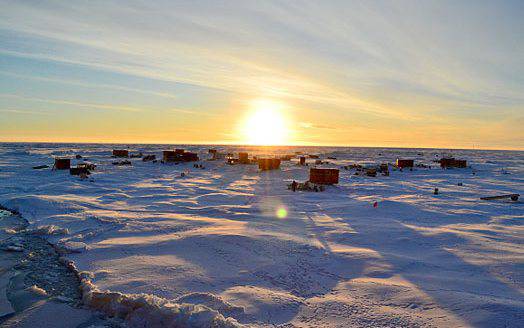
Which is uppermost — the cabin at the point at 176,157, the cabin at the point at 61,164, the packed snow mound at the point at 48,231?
the cabin at the point at 176,157

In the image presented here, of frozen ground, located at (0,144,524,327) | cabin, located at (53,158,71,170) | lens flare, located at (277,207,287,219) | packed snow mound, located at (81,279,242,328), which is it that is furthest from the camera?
cabin, located at (53,158,71,170)

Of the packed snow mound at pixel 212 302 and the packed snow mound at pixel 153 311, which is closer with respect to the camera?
the packed snow mound at pixel 153 311

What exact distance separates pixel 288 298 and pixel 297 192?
15.5 metres

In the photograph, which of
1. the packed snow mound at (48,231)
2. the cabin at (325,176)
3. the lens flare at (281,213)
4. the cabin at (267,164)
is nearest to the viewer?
the packed snow mound at (48,231)

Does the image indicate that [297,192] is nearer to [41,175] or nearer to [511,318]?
[511,318]

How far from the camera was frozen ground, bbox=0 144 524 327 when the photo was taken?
6094 millimetres

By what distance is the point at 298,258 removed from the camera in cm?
897

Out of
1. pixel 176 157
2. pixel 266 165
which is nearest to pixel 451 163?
pixel 266 165

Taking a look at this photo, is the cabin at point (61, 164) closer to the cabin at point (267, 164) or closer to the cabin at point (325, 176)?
the cabin at point (267, 164)

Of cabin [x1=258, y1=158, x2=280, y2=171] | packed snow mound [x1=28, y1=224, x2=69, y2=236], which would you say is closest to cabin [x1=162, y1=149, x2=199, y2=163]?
cabin [x1=258, y1=158, x2=280, y2=171]

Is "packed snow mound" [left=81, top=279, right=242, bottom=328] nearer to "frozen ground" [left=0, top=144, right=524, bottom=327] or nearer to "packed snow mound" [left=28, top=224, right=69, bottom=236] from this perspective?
"frozen ground" [left=0, top=144, right=524, bottom=327]

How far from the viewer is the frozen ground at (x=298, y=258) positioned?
20.0 ft

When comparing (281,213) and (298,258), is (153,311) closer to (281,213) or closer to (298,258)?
(298,258)

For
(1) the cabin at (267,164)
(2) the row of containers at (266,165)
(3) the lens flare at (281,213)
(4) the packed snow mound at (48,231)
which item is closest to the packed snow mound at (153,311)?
(4) the packed snow mound at (48,231)
